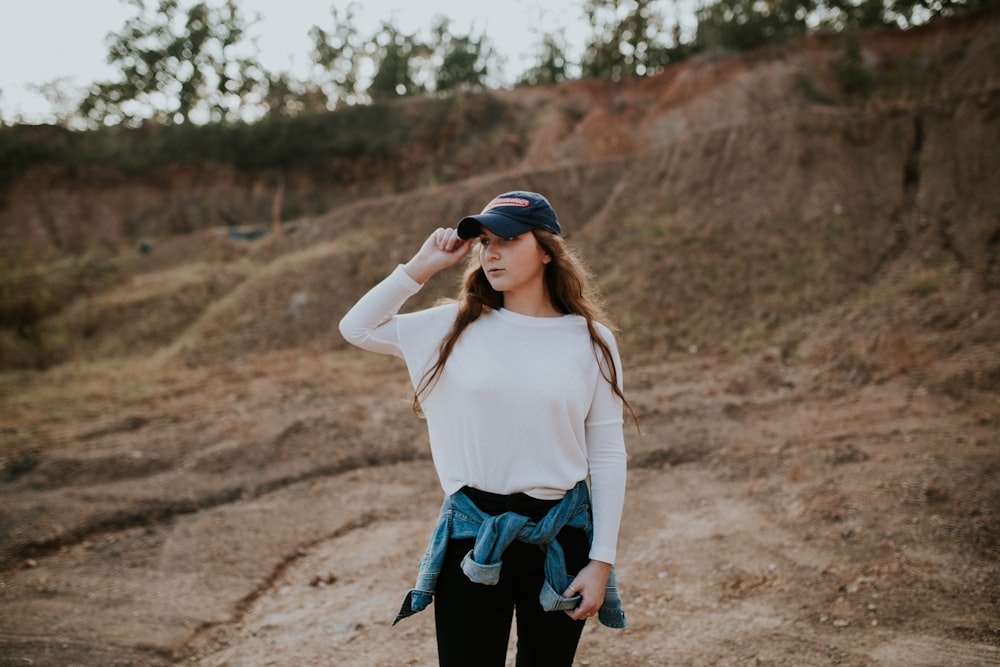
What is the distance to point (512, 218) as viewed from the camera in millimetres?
1854

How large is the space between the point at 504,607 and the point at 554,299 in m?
0.86

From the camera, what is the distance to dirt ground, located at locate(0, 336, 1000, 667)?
138 inches

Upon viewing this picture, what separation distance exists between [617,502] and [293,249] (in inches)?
651

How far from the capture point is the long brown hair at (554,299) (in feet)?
6.10

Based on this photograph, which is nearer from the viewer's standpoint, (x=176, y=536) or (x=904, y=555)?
(x=904, y=555)

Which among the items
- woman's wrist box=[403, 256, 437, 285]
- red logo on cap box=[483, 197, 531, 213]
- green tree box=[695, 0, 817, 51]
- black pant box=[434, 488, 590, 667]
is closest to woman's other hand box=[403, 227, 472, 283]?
woman's wrist box=[403, 256, 437, 285]

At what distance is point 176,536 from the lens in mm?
5363

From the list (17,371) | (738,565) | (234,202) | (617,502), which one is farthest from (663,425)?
(234,202)

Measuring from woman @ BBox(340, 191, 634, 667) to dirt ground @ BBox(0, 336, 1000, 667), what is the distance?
182cm

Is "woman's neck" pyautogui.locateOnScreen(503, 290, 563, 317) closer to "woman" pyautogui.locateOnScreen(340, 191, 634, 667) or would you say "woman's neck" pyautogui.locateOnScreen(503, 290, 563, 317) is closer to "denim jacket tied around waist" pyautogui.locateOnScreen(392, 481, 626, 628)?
"woman" pyautogui.locateOnScreen(340, 191, 634, 667)

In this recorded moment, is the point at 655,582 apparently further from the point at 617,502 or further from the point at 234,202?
the point at 234,202

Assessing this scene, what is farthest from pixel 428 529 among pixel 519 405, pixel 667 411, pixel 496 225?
pixel 496 225

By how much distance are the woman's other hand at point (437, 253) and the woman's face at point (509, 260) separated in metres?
0.10

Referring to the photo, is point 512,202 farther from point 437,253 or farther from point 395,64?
point 395,64
